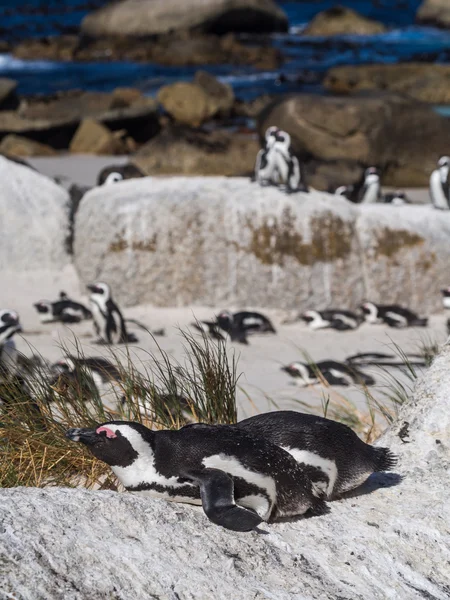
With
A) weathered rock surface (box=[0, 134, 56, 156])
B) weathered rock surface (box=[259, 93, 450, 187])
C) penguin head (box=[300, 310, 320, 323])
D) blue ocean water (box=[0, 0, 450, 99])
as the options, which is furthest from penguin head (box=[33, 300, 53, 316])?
blue ocean water (box=[0, 0, 450, 99])

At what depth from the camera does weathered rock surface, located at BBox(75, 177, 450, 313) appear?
9.89m

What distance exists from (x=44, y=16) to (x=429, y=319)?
43718 mm

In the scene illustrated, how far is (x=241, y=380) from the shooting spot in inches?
279

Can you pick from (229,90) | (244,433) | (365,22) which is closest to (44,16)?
(365,22)

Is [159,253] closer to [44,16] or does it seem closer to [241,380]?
[241,380]

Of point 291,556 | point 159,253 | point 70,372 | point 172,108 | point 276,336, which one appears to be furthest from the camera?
point 172,108

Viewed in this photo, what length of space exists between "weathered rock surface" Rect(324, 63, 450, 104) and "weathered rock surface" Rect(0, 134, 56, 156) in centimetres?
1135

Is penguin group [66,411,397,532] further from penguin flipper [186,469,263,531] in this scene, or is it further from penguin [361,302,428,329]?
penguin [361,302,428,329]

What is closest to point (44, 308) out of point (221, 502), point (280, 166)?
point (280, 166)

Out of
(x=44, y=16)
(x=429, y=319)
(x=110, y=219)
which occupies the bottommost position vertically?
(x=44, y=16)

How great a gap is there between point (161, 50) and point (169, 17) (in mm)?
4911

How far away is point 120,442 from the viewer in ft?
8.99

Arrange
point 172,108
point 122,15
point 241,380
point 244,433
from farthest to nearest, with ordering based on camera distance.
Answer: point 122,15
point 172,108
point 241,380
point 244,433

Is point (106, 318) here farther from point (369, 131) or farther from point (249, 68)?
point (249, 68)
